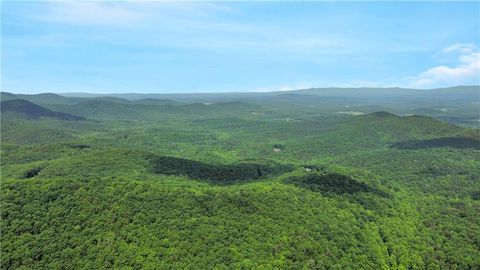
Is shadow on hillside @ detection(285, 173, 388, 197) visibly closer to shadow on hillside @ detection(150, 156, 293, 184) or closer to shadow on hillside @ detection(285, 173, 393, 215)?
shadow on hillside @ detection(285, 173, 393, 215)

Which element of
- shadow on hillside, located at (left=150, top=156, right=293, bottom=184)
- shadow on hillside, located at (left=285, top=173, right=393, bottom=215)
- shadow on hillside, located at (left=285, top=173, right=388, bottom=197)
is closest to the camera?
shadow on hillside, located at (left=285, top=173, right=393, bottom=215)

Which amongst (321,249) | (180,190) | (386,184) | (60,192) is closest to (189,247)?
(180,190)

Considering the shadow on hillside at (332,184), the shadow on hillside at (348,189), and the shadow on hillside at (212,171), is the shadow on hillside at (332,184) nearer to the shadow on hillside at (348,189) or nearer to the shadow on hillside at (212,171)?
the shadow on hillside at (348,189)

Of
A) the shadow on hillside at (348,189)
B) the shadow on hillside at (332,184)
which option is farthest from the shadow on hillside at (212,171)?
the shadow on hillside at (348,189)

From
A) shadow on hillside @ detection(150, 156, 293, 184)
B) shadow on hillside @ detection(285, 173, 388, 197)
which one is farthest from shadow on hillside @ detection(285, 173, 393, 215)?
shadow on hillside @ detection(150, 156, 293, 184)

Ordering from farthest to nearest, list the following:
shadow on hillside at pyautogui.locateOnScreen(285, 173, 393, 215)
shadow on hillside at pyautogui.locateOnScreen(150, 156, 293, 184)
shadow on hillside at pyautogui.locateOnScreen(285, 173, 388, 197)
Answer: shadow on hillside at pyautogui.locateOnScreen(150, 156, 293, 184), shadow on hillside at pyautogui.locateOnScreen(285, 173, 388, 197), shadow on hillside at pyautogui.locateOnScreen(285, 173, 393, 215)

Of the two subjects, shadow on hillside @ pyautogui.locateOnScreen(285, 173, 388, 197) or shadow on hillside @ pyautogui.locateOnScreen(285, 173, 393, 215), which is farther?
shadow on hillside @ pyautogui.locateOnScreen(285, 173, 388, 197)

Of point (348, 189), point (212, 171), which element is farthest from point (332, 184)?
point (212, 171)

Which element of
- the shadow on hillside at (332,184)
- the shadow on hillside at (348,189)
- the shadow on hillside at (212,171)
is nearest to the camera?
the shadow on hillside at (348,189)
